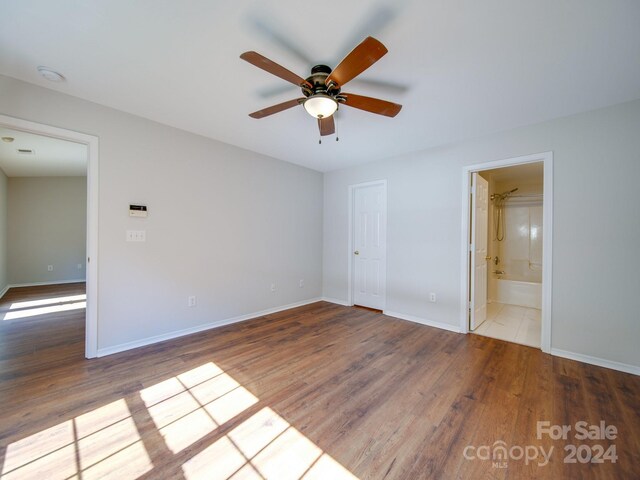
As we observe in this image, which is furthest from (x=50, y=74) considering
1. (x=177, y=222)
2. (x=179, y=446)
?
(x=179, y=446)

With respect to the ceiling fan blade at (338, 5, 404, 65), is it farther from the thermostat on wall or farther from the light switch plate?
the light switch plate

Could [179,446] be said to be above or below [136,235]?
below

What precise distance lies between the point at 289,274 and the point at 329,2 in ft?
11.8

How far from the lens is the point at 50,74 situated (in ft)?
6.70

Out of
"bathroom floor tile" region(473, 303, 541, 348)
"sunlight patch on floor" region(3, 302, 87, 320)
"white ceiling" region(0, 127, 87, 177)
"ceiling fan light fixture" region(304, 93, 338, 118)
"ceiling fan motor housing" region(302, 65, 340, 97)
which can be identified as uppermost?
"white ceiling" region(0, 127, 87, 177)

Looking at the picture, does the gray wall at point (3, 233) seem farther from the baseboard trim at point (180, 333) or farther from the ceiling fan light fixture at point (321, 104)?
the ceiling fan light fixture at point (321, 104)

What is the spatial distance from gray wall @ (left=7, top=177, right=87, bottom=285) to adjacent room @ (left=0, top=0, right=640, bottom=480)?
2.13m

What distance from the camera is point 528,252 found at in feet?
16.9

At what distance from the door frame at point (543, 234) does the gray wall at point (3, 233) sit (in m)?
8.17

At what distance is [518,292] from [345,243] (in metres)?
3.26

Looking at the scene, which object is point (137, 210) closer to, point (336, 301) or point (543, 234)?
point (336, 301)

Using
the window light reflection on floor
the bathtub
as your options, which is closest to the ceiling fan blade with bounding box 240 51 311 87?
the window light reflection on floor

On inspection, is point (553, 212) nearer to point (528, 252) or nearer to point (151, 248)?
point (528, 252)

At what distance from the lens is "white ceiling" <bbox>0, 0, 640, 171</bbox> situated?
4.79 feet
